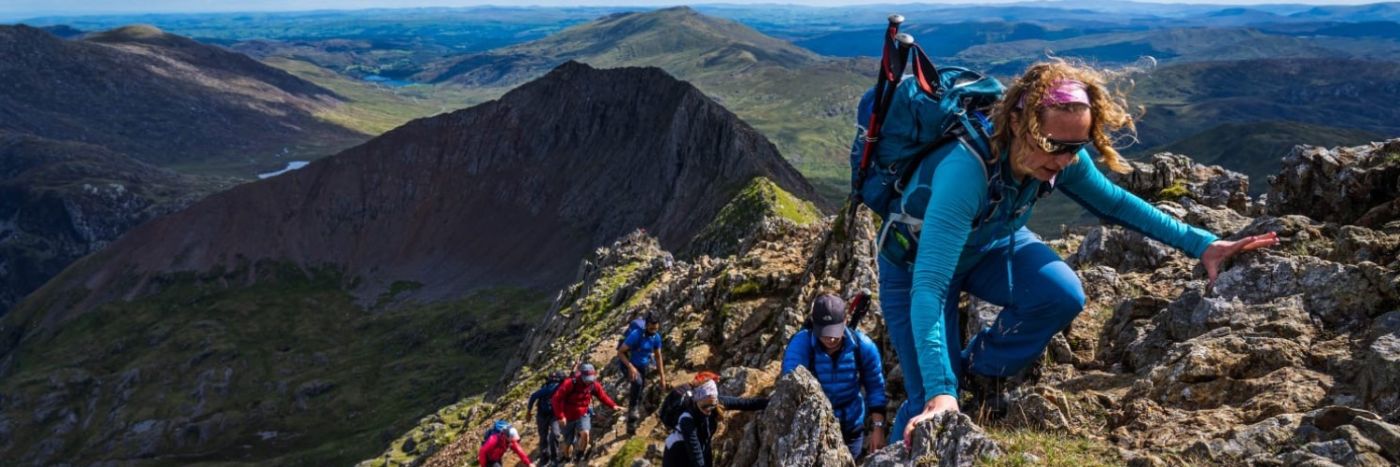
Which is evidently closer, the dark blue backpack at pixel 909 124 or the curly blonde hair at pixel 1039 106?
the curly blonde hair at pixel 1039 106

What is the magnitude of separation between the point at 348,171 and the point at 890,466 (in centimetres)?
15692

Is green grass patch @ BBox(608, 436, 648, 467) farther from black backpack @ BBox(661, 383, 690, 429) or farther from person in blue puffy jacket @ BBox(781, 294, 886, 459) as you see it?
Answer: person in blue puffy jacket @ BBox(781, 294, 886, 459)

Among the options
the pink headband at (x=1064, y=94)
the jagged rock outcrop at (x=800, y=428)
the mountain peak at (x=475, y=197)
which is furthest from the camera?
the mountain peak at (x=475, y=197)

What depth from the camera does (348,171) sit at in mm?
151125

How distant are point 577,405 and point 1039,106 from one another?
1615 cm

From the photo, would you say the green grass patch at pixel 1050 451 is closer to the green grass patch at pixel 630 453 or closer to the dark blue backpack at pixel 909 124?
the dark blue backpack at pixel 909 124

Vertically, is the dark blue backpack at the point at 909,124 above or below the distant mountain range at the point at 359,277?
above

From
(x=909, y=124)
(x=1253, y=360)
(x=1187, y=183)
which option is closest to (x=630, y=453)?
(x=1253, y=360)

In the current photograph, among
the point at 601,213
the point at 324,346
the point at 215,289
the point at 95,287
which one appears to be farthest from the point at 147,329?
the point at 601,213

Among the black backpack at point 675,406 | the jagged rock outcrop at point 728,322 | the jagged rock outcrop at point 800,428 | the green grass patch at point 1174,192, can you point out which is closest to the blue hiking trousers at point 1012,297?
the jagged rock outcrop at point 800,428

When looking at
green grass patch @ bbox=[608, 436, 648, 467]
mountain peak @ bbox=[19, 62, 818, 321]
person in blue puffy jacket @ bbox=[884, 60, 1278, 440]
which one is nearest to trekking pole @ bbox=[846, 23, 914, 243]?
person in blue puffy jacket @ bbox=[884, 60, 1278, 440]

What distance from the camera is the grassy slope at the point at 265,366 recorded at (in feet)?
305

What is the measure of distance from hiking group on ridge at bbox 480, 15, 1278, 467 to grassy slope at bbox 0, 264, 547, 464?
7559cm

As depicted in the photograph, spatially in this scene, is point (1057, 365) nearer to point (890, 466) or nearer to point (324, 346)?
point (890, 466)
